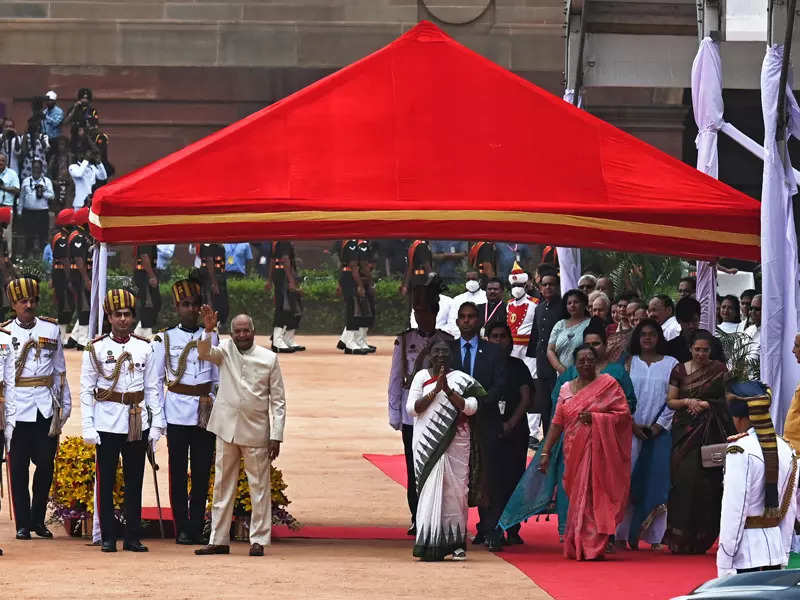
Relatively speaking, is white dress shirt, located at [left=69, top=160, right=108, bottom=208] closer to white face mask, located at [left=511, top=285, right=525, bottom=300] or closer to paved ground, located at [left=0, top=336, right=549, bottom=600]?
white face mask, located at [left=511, top=285, right=525, bottom=300]

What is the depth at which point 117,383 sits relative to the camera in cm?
1284

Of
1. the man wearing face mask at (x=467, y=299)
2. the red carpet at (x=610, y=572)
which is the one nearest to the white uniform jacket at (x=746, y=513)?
the red carpet at (x=610, y=572)

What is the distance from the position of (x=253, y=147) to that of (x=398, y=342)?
1756 mm

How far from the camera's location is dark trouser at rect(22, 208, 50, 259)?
3244 centimetres

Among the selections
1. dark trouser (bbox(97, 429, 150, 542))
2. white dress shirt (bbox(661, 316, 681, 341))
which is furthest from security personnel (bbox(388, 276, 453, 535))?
white dress shirt (bbox(661, 316, 681, 341))

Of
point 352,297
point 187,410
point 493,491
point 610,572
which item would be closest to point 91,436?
point 187,410

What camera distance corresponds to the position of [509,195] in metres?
13.2

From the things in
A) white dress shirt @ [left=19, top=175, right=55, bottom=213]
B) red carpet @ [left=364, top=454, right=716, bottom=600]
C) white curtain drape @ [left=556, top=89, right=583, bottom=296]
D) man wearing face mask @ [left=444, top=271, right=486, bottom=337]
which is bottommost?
red carpet @ [left=364, top=454, right=716, bottom=600]

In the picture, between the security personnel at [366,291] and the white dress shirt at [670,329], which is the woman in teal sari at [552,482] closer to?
the white dress shirt at [670,329]

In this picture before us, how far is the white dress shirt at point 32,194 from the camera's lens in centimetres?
3197

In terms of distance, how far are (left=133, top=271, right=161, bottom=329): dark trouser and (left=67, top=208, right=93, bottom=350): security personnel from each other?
74cm

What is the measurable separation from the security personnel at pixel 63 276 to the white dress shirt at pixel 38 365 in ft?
48.7

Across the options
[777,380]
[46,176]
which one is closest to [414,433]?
[777,380]

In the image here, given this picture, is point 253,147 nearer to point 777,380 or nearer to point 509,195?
point 509,195
